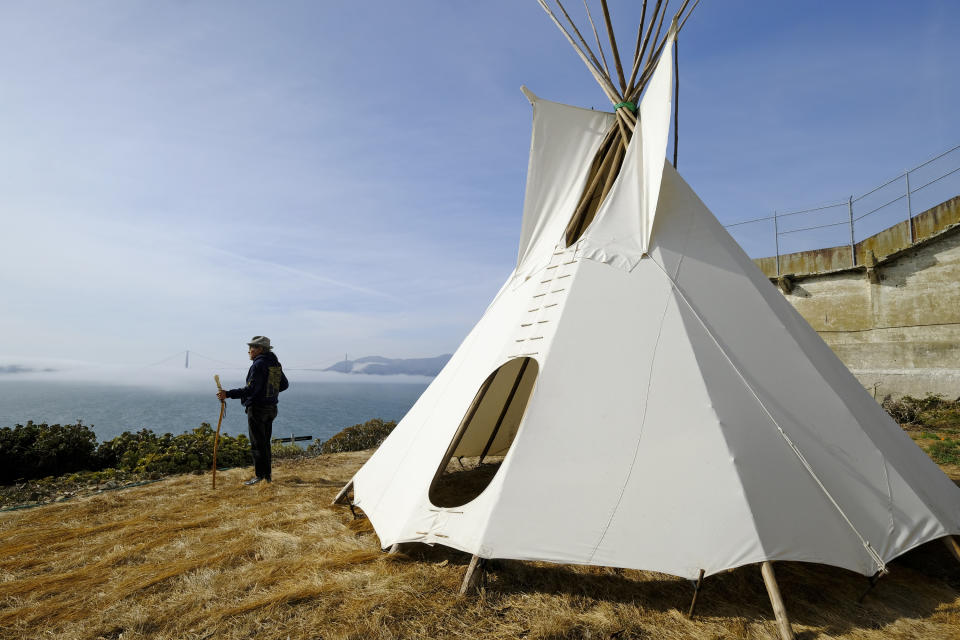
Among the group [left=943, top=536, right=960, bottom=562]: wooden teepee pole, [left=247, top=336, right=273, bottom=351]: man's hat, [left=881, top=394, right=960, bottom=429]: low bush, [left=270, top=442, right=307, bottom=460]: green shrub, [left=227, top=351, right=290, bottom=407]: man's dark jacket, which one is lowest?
[left=270, top=442, right=307, bottom=460]: green shrub

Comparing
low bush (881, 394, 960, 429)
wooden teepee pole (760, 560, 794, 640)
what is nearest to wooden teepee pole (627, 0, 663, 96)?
wooden teepee pole (760, 560, 794, 640)

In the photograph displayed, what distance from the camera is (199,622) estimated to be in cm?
249

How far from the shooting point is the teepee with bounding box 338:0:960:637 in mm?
2568

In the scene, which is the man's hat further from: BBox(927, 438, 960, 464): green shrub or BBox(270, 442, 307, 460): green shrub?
BBox(927, 438, 960, 464): green shrub

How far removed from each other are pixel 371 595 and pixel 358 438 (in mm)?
7223

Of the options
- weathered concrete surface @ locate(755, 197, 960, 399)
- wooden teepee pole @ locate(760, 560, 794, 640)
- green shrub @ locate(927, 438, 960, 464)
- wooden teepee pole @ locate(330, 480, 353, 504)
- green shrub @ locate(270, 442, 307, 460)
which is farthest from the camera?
weathered concrete surface @ locate(755, 197, 960, 399)

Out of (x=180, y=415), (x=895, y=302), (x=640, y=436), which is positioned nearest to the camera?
(x=640, y=436)

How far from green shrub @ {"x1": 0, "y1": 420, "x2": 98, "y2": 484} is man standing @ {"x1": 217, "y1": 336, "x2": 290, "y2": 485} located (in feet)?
11.4

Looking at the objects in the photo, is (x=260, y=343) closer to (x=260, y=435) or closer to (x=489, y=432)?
(x=260, y=435)

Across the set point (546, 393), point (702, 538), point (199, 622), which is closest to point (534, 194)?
point (546, 393)

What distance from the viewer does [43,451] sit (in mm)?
6730

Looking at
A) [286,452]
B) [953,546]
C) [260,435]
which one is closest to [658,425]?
[953,546]

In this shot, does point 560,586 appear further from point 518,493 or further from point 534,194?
point 534,194

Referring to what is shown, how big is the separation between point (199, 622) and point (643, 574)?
8.11 feet
